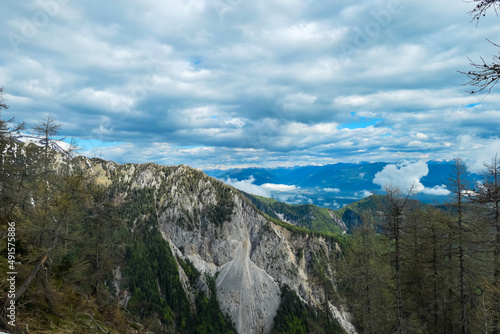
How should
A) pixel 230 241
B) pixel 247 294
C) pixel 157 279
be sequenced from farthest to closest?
pixel 230 241, pixel 247 294, pixel 157 279

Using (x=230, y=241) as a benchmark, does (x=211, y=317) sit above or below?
below

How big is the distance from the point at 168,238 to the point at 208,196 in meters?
36.4

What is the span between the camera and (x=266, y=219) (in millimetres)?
169000

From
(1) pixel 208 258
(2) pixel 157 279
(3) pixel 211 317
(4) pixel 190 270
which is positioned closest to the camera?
(3) pixel 211 317

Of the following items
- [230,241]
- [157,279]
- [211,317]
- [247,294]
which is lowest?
[211,317]

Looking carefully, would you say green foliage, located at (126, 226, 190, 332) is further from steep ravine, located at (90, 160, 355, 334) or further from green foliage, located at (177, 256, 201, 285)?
steep ravine, located at (90, 160, 355, 334)

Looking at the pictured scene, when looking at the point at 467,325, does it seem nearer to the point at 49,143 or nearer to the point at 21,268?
the point at 21,268

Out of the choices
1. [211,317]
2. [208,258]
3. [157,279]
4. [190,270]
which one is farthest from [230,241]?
[157,279]

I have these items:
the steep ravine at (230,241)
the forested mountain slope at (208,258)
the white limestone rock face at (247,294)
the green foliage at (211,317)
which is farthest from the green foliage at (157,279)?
the white limestone rock face at (247,294)

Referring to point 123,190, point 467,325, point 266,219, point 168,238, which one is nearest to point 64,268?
point 467,325

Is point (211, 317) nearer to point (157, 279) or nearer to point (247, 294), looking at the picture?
point (247, 294)

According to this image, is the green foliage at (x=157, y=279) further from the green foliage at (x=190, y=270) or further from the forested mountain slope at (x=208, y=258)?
the green foliage at (x=190, y=270)

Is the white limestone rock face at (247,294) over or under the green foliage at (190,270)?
under

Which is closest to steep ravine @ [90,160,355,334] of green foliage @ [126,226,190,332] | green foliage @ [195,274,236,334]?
green foliage @ [195,274,236,334]
